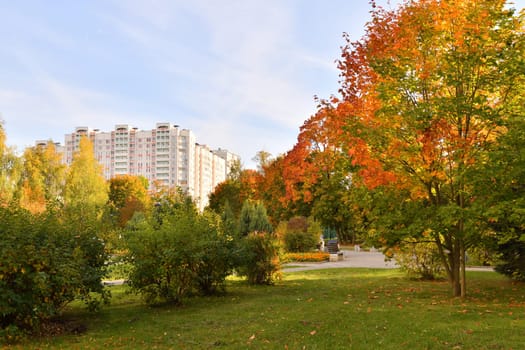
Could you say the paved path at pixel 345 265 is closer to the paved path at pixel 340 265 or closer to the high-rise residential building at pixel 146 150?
the paved path at pixel 340 265

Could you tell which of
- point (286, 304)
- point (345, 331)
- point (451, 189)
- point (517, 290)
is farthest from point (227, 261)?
point (517, 290)

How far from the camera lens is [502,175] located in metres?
8.32

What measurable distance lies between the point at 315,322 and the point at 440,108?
4.83 meters

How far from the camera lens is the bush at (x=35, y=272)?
21.2 ft

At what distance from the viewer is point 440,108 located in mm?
8922

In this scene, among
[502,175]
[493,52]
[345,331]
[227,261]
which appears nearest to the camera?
[345,331]

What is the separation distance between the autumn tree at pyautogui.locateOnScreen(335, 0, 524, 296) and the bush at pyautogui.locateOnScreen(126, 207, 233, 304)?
12.7 ft

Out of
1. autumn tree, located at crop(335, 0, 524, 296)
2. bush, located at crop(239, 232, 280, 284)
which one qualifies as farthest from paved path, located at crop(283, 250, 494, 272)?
autumn tree, located at crop(335, 0, 524, 296)

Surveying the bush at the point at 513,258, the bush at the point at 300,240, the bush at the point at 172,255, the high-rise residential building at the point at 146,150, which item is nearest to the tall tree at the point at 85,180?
the bush at the point at 300,240

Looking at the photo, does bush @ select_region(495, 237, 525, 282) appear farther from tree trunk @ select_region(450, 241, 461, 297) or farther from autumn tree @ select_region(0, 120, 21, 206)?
autumn tree @ select_region(0, 120, 21, 206)

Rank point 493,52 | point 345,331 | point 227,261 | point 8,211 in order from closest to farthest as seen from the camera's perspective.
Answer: point 345,331, point 8,211, point 493,52, point 227,261

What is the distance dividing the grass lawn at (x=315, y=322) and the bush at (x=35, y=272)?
0.51 metres

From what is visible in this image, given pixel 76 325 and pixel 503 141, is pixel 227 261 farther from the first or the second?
pixel 503 141

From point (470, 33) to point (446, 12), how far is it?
67 cm
